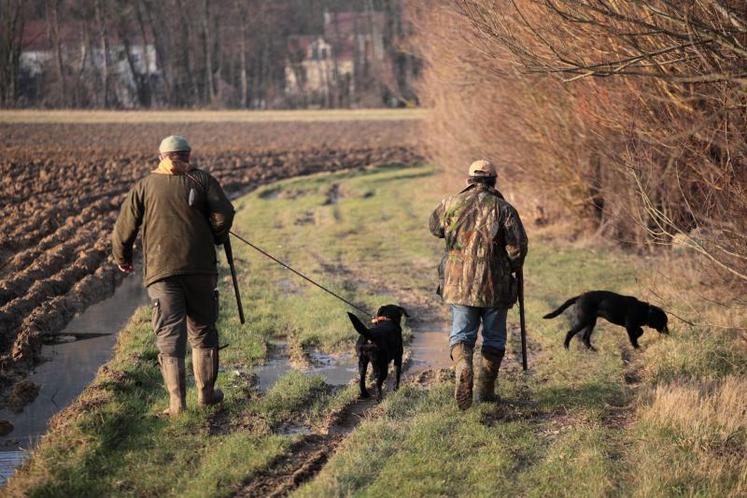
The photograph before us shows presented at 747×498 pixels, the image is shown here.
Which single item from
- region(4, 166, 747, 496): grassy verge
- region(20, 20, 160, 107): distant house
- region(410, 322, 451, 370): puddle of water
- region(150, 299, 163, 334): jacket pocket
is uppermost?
region(20, 20, 160, 107): distant house

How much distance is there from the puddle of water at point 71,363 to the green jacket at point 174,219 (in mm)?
1863

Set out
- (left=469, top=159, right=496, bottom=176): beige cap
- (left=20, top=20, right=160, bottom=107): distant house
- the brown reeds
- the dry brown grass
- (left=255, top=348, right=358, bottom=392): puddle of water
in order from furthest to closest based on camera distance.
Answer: (left=20, top=20, right=160, bottom=107): distant house
(left=255, top=348, right=358, bottom=392): puddle of water
the brown reeds
(left=469, top=159, right=496, bottom=176): beige cap
the dry brown grass

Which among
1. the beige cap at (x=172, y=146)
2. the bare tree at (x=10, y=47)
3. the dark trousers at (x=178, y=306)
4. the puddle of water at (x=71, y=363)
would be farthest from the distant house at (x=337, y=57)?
the dark trousers at (x=178, y=306)

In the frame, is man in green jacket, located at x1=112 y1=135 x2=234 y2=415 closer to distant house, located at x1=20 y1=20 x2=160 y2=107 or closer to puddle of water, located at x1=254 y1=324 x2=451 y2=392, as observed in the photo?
puddle of water, located at x1=254 y1=324 x2=451 y2=392

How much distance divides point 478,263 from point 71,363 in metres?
5.14

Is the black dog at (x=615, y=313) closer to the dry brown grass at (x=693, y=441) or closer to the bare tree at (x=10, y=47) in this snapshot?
the dry brown grass at (x=693, y=441)

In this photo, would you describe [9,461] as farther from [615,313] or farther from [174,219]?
[615,313]

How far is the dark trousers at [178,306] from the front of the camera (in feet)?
25.6

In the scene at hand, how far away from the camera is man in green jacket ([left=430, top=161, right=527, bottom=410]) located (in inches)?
313

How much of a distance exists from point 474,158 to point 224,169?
14848mm

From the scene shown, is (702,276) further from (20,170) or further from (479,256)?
(20,170)

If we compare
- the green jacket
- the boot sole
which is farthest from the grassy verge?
the green jacket

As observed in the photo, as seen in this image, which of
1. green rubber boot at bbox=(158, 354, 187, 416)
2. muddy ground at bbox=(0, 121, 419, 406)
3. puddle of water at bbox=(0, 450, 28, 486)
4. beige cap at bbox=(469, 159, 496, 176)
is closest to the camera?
puddle of water at bbox=(0, 450, 28, 486)

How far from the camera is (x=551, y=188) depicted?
18297 mm
